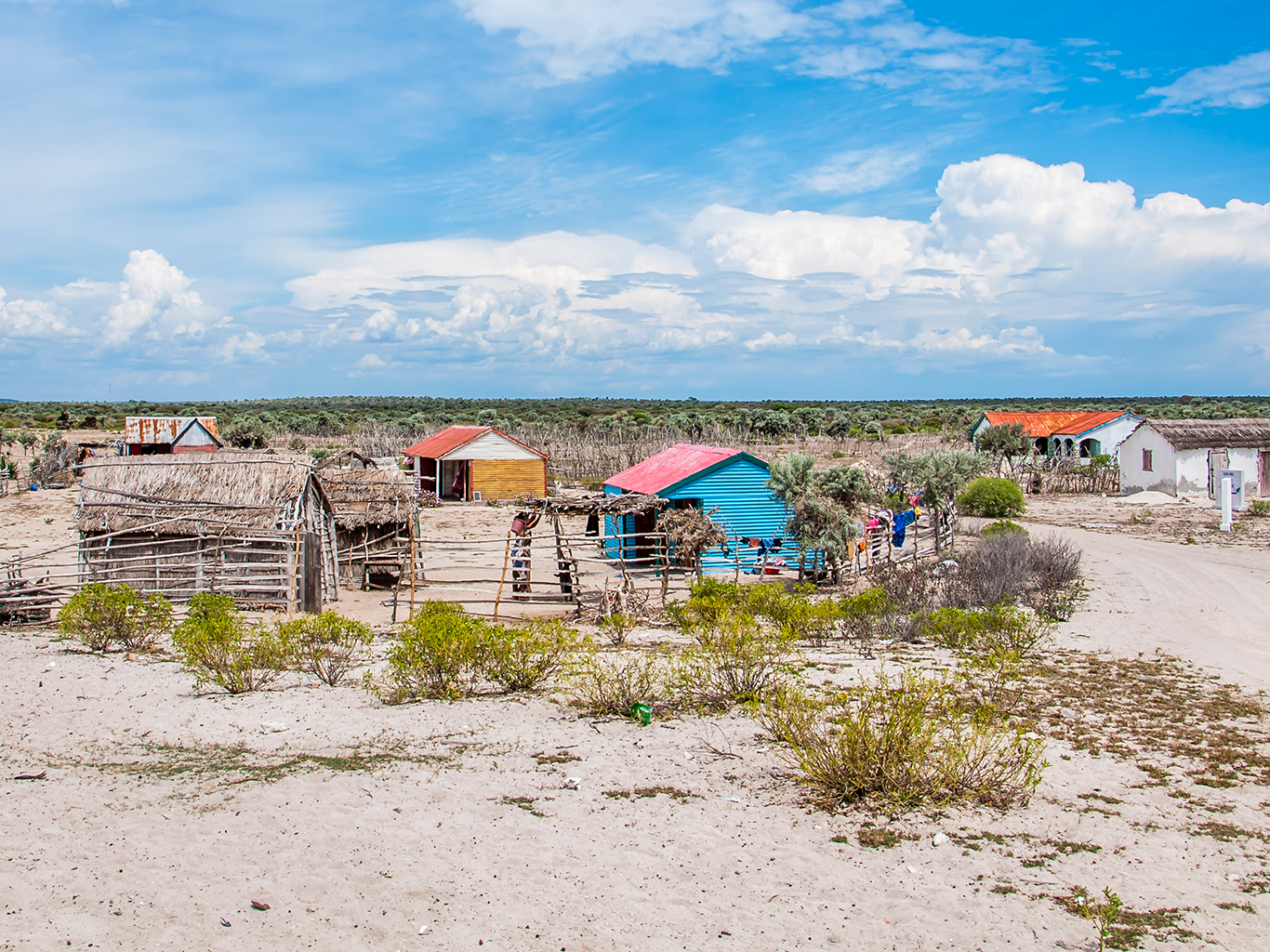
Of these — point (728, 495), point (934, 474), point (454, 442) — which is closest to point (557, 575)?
point (728, 495)

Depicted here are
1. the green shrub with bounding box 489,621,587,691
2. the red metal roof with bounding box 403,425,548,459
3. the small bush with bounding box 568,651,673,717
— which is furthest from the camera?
the red metal roof with bounding box 403,425,548,459

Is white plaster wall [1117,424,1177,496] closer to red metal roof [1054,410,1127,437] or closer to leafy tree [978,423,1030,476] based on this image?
leafy tree [978,423,1030,476]

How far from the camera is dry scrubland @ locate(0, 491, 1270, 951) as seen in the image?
5.07 m

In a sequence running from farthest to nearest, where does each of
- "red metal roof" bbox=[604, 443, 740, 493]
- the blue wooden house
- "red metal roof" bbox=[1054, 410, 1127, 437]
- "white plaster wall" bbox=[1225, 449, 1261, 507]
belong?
"red metal roof" bbox=[1054, 410, 1127, 437] < "white plaster wall" bbox=[1225, 449, 1261, 507] < "red metal roof" bbox=[604, 443, 740, 493] < the blue wooden house

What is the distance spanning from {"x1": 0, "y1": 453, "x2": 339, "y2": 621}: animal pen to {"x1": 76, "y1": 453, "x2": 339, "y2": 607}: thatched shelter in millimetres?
18

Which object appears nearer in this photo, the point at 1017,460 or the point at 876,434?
the point at 1017,460

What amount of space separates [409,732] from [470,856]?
8.79 feet

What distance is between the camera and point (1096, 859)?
5.94 meters

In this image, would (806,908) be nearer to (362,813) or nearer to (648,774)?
(648,774)

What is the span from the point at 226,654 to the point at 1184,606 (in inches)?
597

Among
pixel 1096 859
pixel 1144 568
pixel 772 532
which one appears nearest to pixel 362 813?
pixel 1096 859

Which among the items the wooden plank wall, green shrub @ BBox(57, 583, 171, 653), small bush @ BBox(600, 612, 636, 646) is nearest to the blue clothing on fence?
small bush @ BBox(600, 612, 636, 646)

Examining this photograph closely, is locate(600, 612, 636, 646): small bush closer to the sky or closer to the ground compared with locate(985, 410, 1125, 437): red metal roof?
closer to the ground

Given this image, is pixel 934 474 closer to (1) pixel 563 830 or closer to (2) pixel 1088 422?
(1) pixel 563 830
